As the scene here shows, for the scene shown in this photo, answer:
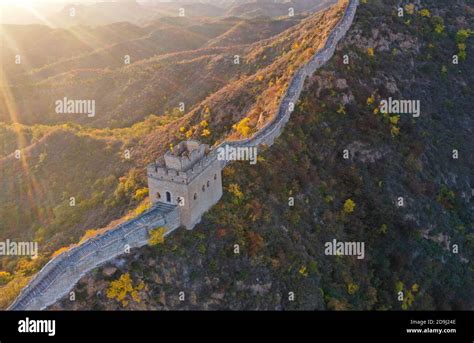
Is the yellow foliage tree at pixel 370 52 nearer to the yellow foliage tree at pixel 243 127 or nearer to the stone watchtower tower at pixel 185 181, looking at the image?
the yellow foliage tree at pixel 243 127

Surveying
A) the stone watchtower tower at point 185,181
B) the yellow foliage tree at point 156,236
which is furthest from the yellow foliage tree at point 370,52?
the yellow foliage tree at point 156,236

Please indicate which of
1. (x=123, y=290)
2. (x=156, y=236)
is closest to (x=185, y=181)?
(x=156, y=236)

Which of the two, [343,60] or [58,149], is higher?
[343,60]

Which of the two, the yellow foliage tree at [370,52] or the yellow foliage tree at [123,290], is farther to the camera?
the yellow foliage tree at [370,52]

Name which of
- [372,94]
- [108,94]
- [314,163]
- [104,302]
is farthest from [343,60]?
[108,94]

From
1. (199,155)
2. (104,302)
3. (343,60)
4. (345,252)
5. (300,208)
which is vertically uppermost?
(343,60)

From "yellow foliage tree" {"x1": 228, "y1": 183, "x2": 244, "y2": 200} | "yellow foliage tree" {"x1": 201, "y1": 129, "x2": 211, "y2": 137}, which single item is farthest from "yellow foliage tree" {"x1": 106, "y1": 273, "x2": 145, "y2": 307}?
"yellow foliage tree" {"x1": 201, "y1": 129, "x2": 211, "y2": 137}

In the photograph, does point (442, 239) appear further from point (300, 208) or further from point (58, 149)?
point (58, 149)

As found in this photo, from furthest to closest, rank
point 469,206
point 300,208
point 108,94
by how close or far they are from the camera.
→ 1. point 108,94
2. point 469,206
3. point 300,208

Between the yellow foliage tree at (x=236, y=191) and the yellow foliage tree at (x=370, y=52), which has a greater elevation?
the yellow foliage tree at (x=370, y=52)
